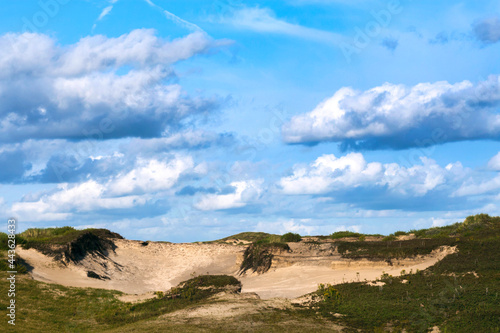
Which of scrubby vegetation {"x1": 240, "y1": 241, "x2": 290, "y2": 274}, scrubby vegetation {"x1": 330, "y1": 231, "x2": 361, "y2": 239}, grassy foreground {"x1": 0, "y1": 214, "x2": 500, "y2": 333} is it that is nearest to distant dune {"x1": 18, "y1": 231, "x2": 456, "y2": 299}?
scrubby vegetation {"x1": 240, "y1": 241, "x2": 290, "y2": 274}

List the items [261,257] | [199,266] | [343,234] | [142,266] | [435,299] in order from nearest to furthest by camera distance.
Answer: [435,299], [261,257], [142,266], [199,266], [343,234]

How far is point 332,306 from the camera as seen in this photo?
27.4 m

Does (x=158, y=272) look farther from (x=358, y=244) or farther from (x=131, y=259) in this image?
(x=358, y=244)

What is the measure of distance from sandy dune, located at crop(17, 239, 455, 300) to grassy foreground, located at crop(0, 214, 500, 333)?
357cm

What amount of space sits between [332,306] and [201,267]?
2984 centimetres

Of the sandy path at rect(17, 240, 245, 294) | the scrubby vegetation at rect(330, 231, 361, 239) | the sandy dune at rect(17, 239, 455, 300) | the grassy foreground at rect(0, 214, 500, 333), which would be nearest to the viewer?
the grassy foreground at rect(0, 214, 500, 333)

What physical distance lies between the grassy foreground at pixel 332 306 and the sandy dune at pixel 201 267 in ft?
11.7

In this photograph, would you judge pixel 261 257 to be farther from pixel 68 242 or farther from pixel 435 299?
pixel 435 299

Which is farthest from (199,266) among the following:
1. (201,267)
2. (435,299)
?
(435,299)

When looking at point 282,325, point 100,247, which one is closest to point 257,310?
point 282,325

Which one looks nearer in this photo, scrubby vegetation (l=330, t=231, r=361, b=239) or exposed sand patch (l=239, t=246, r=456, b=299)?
exposed sand patch (l=239, t=246, r=456, b=299)

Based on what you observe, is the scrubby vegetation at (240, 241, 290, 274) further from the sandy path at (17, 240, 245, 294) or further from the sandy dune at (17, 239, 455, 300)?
the sandy path at (17, 240, 245, 294)

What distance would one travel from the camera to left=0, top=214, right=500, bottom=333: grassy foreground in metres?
23.7

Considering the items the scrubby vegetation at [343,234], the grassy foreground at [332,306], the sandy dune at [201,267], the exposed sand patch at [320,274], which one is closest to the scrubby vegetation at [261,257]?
the sandy dune at [201,267]
